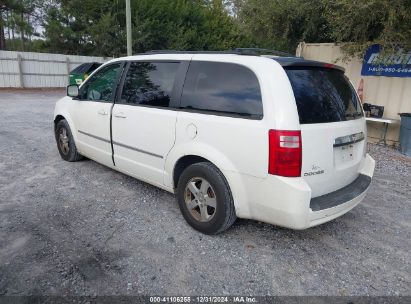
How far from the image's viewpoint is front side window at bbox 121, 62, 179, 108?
3635 millimetres

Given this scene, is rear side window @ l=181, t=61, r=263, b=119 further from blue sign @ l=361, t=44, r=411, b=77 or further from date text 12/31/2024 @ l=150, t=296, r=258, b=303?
blue sign @ l=361, t=44, r=411, b=77

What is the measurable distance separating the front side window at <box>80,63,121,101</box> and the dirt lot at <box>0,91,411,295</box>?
1218 mm

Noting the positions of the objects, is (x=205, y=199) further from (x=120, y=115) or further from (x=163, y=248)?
(x=120, y=115)

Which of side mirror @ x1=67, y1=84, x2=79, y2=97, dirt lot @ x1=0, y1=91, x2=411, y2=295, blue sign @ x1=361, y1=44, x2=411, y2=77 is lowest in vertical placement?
dirt lot @ x1=0, y1=91, x2=411, y2=295

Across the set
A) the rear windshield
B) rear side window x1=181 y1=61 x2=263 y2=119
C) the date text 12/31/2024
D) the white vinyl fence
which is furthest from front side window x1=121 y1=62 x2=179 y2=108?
the white vinyl fence

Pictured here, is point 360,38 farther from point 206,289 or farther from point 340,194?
point 206,289

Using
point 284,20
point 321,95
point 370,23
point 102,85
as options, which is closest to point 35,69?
point 284,20

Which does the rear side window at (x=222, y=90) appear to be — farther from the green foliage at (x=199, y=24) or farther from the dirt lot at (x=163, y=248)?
the green foliage at (x=199, y=24)

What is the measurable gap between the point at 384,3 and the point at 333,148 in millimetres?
4536

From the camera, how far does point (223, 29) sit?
27.9m

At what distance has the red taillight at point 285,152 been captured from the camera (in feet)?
8.78

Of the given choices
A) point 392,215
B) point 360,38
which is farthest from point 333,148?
point 360,38

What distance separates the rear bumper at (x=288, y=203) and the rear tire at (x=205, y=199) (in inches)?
4.7

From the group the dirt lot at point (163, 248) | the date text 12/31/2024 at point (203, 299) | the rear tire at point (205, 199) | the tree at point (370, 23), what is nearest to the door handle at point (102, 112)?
the dirt lot at point (163, 248)
